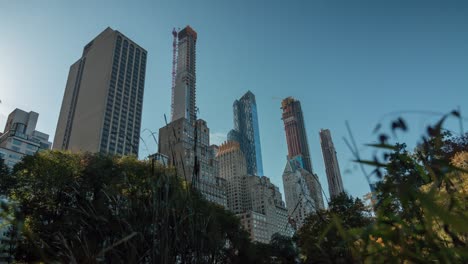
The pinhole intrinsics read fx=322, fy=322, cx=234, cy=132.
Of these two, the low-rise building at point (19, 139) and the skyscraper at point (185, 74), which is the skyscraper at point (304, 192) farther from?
the skyscraper at point (185, 74)

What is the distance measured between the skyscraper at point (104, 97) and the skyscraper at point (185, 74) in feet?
53.4

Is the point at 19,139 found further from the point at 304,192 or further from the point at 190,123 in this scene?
the point at 304,192

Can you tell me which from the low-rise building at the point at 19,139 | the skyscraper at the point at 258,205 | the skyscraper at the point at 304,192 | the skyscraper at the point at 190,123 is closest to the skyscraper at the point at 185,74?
the skyscraper at the point at 190,123

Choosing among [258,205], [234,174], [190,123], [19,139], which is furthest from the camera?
[234,174]

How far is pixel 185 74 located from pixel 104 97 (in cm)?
4764

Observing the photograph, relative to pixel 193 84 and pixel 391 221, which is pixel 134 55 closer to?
pixel 193 84

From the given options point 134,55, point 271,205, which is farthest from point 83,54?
point 271,205

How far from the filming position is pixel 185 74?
456ft

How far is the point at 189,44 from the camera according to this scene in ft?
494

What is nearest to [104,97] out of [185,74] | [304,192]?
[185,74]

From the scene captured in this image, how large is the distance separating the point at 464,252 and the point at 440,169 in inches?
11.4

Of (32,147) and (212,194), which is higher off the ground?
(32,147)

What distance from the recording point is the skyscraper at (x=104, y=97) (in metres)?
93.1

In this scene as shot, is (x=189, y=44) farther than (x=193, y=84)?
Yes
